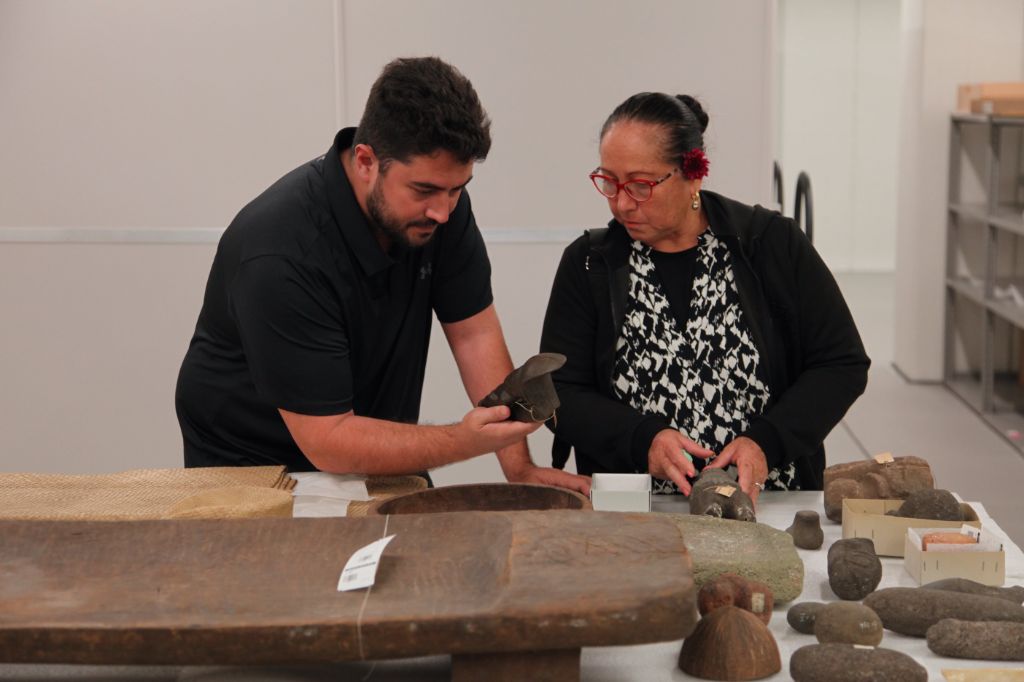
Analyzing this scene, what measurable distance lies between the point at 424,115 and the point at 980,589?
42.4 inches

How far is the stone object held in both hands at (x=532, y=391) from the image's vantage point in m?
1.89

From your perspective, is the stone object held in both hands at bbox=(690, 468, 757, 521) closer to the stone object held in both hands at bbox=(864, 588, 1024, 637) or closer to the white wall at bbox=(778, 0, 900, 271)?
the stone object held in both hands at bbox=(864, 588, 1024, 637)

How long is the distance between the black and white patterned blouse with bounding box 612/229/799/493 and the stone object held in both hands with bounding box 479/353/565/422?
1.50 feet

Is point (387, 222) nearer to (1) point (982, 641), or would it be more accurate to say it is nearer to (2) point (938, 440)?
(1) point (982, 641)

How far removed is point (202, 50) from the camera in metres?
3.76

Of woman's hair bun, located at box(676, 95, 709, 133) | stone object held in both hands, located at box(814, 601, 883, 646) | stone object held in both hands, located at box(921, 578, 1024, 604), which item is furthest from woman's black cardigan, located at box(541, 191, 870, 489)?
stone object held in both hands, located at box(814, 601, 883, 646)

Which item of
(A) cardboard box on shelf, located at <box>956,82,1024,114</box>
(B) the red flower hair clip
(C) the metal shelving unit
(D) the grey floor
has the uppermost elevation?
(A) cardboard box on shelf, located at <box>956,82,1024,114</box>

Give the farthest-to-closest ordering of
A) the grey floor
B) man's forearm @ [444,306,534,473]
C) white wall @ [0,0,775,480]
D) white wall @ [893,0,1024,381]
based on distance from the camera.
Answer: white wall @ [893,0,1024,381], the grey floor, white wall @ [0,0,775,480], man's forearm @ [444,306,534,473]

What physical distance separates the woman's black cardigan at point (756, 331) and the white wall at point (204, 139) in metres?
1.37

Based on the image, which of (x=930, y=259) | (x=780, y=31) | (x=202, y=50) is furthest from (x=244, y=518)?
(x=780, y=31)

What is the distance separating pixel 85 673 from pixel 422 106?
3.20 feet

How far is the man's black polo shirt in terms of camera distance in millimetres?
2057

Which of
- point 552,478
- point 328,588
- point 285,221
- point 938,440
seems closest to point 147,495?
point 285,221

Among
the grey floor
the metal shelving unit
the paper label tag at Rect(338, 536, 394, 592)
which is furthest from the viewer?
the metal shelving unit
